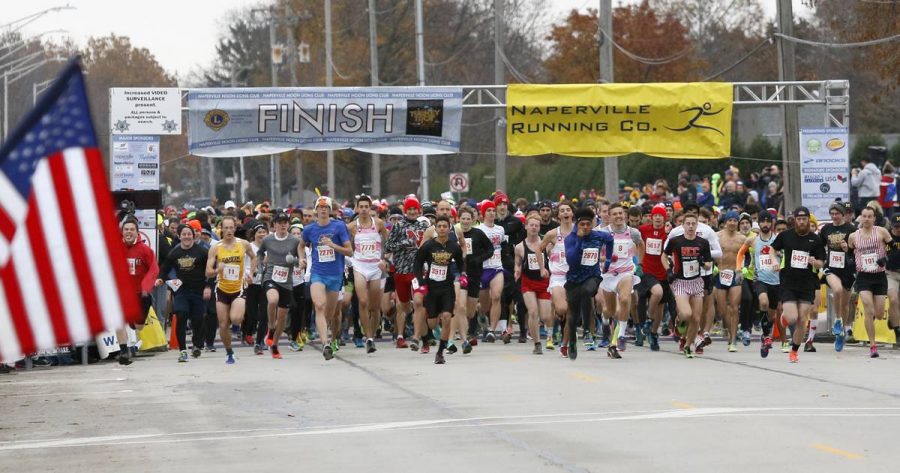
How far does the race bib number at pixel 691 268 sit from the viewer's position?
63.2ft

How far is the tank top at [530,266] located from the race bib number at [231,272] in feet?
12.9

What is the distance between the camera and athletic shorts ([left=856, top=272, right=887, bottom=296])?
793 inches

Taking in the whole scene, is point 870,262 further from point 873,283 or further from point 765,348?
point 765,348

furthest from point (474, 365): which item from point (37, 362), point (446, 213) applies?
point (37, 362)

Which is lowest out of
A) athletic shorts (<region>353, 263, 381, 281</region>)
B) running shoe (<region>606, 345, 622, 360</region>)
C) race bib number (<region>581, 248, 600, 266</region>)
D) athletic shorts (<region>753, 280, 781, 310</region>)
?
running shoe (<region>606, 345, 622, 360</region>)

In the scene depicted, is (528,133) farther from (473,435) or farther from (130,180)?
(473,435)

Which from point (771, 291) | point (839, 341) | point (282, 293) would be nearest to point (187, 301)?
point (282, 293)

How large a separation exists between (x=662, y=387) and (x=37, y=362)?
29.4ft

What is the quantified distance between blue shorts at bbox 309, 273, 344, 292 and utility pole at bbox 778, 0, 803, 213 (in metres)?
10.8

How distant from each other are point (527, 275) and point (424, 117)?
6.11 meters

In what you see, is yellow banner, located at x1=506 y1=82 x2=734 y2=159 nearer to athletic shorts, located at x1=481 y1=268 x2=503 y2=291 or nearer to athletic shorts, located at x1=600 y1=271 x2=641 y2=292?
athletic shorts, located at x1=481 y1=268 x2=503 y2=291

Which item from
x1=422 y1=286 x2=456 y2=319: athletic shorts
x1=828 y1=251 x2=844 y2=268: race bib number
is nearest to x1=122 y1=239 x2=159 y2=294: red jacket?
x1=422 y1=286 x2=456 y2=319: athletic shorts

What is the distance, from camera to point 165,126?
987 inches

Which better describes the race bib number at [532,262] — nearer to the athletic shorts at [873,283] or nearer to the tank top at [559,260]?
the tank top at [559,260]
